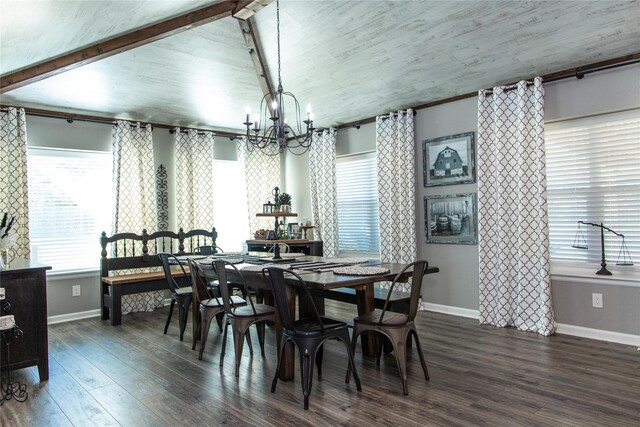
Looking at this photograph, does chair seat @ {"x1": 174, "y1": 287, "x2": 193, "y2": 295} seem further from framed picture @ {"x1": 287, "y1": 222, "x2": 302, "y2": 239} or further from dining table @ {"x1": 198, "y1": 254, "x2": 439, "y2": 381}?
framed picture @ {"x1": 287, "y1": 222, "x2": 302, "y2": 239}

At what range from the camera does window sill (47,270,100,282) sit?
5.14 meters

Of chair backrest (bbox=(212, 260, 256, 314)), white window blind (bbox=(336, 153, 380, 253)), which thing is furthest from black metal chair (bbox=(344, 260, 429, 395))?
white window blind (bbox=(336, 153, 380, 253))

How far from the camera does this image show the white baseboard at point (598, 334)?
380 cm

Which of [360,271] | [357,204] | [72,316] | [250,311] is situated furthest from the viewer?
[357,204]

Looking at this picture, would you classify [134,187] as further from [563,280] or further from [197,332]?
[563,280]

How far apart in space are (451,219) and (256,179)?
3.21m

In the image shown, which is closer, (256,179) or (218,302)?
(218,302)

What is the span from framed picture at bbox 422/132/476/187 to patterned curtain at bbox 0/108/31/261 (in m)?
4.61

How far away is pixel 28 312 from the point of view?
10.4 feet

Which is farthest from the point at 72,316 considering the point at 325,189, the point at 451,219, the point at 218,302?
the point at 451,219

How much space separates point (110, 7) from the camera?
3.33m

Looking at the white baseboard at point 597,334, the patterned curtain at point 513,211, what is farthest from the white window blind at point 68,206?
→ the white baseboard at point 597,334

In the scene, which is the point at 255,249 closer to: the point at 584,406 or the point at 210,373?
the point at 210,373

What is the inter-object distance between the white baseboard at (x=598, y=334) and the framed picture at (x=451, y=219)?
1208 mm
